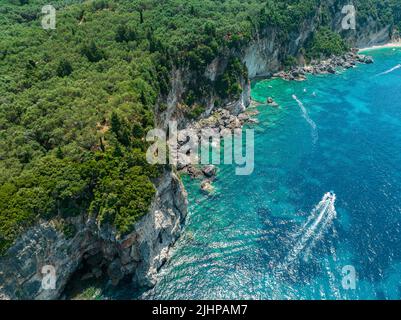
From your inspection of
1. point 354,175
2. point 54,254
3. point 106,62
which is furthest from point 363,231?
point 106,62

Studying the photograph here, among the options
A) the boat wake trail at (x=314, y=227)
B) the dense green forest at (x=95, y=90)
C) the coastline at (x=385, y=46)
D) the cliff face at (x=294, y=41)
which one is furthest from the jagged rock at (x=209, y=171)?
the coastline at (x=385, y=46)

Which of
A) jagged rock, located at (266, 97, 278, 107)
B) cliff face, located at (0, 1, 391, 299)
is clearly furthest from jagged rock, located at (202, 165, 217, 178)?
jagged rock, located at (266, 97, 278, 107)

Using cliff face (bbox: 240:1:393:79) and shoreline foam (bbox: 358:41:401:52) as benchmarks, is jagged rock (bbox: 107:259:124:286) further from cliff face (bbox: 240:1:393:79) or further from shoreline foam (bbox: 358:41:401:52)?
shoreline foam (bbox: 358:41:401:52)

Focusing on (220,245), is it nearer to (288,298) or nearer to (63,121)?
(288,298)

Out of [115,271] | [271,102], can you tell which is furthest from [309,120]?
[115,271]

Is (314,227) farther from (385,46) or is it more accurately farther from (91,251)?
(385,46)

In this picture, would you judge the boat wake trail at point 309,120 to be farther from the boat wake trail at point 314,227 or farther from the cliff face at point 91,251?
the cliff face at point 91,251
